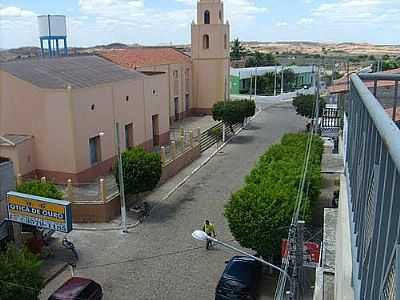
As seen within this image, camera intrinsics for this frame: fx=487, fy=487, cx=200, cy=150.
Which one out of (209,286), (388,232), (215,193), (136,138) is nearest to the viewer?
(388,232)

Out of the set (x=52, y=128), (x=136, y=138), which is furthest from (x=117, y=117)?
(x=52, y=128)

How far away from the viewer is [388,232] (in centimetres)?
271

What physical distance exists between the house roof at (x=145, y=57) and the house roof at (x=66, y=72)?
4.00m

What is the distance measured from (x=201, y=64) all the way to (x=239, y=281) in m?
29.8

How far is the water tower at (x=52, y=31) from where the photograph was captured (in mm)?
36812

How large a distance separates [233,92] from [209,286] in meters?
45.2

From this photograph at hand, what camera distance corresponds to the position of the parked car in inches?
520

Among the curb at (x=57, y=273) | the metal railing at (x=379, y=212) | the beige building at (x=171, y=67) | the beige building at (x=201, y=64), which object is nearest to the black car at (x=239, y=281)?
the curb at (x=57, y=273)

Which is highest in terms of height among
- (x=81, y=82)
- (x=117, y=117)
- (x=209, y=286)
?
(x=81, y=82)

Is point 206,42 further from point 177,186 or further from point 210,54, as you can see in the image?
point 177,186

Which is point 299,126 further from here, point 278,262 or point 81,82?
point 278,262

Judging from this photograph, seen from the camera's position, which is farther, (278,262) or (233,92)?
(233,92)

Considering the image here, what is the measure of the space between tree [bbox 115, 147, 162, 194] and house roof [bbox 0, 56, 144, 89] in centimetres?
487

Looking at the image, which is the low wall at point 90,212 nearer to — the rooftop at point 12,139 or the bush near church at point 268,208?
the rooftop at point 12,139
